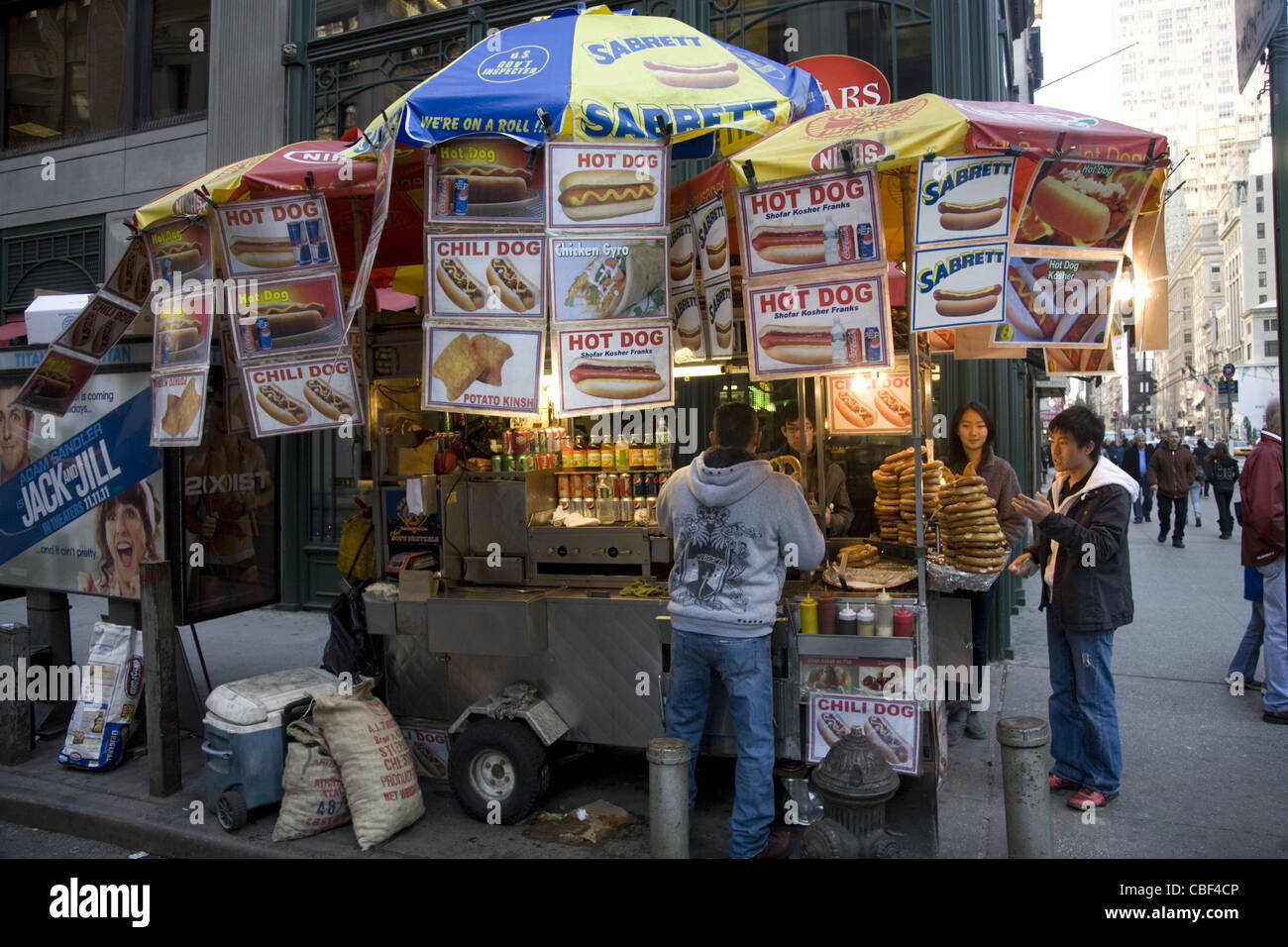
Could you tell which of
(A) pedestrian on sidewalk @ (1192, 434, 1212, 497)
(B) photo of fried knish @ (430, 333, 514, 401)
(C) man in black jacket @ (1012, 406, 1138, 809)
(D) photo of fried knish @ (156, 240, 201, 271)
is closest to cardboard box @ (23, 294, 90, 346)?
(D) photo of fried knish @ (156, 240, 201, 271)

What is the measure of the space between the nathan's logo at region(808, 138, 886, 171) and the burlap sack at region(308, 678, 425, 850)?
3.58 meters

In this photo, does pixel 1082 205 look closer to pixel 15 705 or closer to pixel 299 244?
pixel 299 244

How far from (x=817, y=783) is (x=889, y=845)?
40 centimetres

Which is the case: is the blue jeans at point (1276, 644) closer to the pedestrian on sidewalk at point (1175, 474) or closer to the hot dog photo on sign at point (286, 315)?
the hot dog photo on sign at point (286, 315)

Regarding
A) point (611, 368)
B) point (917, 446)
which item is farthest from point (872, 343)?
point (611, 368)

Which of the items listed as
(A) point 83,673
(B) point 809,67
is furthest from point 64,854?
(B) point 809,67

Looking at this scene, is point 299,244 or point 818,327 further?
point 299,244

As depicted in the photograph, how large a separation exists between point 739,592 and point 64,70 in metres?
13.8

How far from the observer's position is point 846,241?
13.1 feet

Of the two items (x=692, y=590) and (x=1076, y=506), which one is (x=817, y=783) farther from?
(x=1076, y=506)

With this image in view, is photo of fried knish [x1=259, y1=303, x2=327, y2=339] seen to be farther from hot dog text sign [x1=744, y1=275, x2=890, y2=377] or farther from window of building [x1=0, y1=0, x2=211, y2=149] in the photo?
window of building [x1=0, y1=0, x2=211, y2=149]

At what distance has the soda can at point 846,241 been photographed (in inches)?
157

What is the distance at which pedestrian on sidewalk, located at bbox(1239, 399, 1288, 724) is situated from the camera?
585cm
